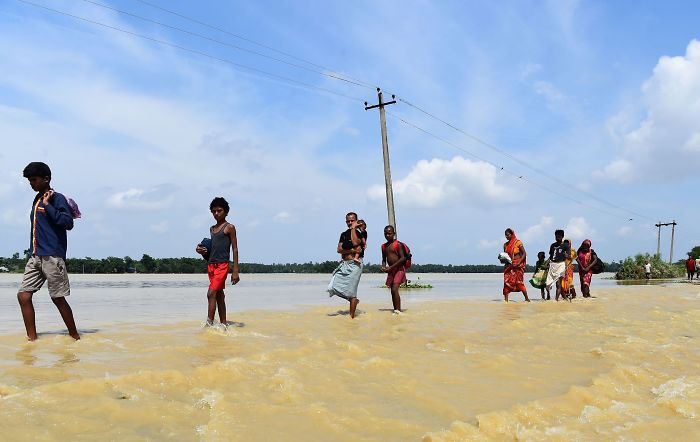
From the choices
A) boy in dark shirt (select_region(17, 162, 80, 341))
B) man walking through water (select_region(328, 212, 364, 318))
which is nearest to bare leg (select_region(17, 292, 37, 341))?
boy in dark shirt (select_region(17, 162, 80, 341))

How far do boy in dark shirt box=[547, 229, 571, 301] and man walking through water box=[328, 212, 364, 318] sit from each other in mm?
7009

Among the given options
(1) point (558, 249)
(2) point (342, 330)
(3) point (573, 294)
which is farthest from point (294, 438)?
(3) point (573, 294)

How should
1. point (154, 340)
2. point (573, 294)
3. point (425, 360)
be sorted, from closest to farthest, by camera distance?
point (425, 360) < point (154, 340) < point (573, 294)

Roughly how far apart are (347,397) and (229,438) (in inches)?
42.3

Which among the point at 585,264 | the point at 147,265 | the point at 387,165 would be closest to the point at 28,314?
the point at 585,264

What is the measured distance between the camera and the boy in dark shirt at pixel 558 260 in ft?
47.2

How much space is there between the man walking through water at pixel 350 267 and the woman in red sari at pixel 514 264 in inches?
214

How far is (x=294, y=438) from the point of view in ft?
9.39

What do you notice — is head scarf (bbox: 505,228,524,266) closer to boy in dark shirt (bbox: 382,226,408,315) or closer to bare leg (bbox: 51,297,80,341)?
boy in dark shirt (bbox: 382,226,408,315)

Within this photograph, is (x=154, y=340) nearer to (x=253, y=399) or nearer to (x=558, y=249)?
(x=253, y=399)

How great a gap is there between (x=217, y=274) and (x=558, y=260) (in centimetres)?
1010

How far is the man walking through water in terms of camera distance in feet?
31.5

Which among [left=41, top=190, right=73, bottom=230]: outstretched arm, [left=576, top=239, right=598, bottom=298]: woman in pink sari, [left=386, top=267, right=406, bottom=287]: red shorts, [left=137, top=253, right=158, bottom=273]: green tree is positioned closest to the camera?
[left=41, top=190, right=73, bottom=230]: outstretched arm

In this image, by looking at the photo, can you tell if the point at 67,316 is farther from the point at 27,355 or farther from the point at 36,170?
the point at 36,170
